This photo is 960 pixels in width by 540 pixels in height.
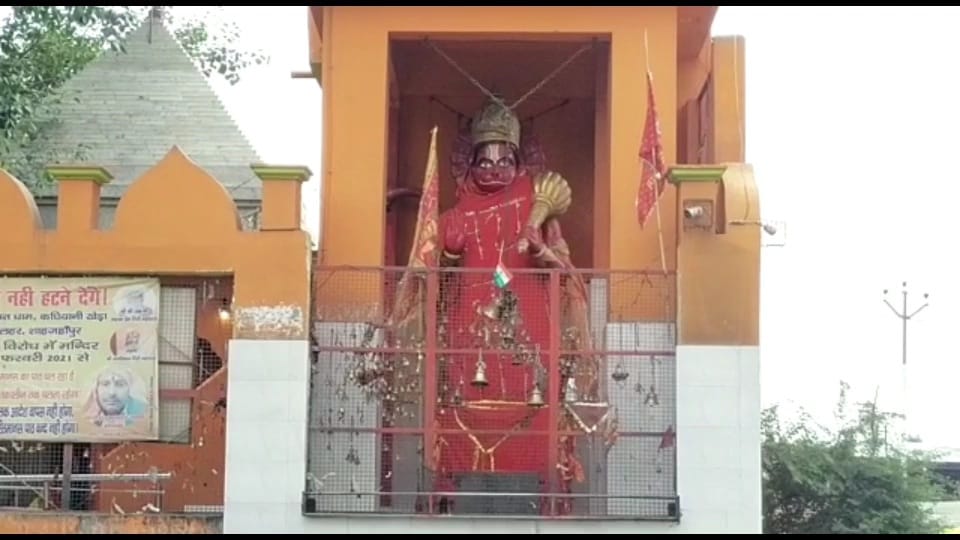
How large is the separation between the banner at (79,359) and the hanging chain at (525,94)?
12.3ft

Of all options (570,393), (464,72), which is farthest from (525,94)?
(570,393)

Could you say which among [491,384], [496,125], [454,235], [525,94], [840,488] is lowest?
[840,488]

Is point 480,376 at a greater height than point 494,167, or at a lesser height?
lesser

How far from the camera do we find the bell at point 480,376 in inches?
418

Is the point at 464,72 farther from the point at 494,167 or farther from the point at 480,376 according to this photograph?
the point at 480,376

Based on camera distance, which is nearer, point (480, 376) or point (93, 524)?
point (93, 524)

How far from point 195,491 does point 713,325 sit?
13.9 feet

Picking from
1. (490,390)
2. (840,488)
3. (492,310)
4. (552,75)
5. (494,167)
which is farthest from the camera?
(840,488)

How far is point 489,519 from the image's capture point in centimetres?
1037

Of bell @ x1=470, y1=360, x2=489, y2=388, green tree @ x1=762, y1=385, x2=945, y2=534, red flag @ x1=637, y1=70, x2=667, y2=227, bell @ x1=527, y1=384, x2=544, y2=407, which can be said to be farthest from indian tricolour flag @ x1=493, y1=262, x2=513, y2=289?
green tree @ x1=762, y1=385, x2=945, y2=534

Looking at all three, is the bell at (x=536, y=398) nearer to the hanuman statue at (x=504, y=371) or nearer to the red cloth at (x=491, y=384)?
the hanuman statue at (x=504, y=371)

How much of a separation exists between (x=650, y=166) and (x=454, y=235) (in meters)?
2.45

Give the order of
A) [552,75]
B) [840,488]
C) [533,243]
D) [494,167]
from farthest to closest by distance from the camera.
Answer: [840,488] < [552,75] < [494,167] < [533,243]

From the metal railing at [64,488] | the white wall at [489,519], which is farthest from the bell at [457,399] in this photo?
the metal railing at [64,488]
